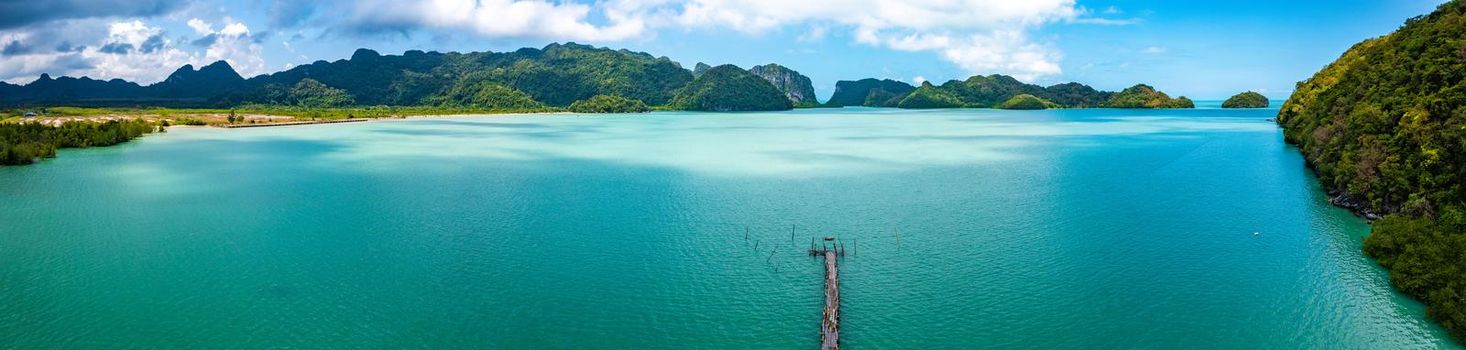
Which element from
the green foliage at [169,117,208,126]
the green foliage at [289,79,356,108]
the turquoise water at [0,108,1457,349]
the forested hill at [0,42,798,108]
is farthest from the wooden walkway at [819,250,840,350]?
the green foliage at [289,79,356,108]

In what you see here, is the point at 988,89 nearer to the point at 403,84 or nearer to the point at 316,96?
the point at 403,84

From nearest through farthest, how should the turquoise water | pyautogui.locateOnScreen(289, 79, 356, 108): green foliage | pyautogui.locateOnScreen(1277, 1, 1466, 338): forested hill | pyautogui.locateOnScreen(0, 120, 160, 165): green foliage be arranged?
the turquoise water
pyautogui.locateOnScreen(1277, 1, 1466, 338): forested hill
pyautogui.locateOnScreen(0, 120, 160, 165): green foliage
pyautogui.locateOnScreen(289, 79, 356, 108): green foliage

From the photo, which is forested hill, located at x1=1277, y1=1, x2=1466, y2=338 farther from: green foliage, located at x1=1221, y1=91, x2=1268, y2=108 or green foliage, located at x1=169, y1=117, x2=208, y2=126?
green foliage, located at x1=1221, y1=91, x2=1268, y2=108

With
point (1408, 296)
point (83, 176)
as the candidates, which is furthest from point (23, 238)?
point (1408, 296)

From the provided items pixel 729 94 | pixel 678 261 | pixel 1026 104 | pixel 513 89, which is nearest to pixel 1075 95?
pixel 1026 104

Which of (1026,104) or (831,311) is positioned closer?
(831,311)

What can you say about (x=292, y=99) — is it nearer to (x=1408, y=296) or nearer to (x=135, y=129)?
(x=135, y=129)
